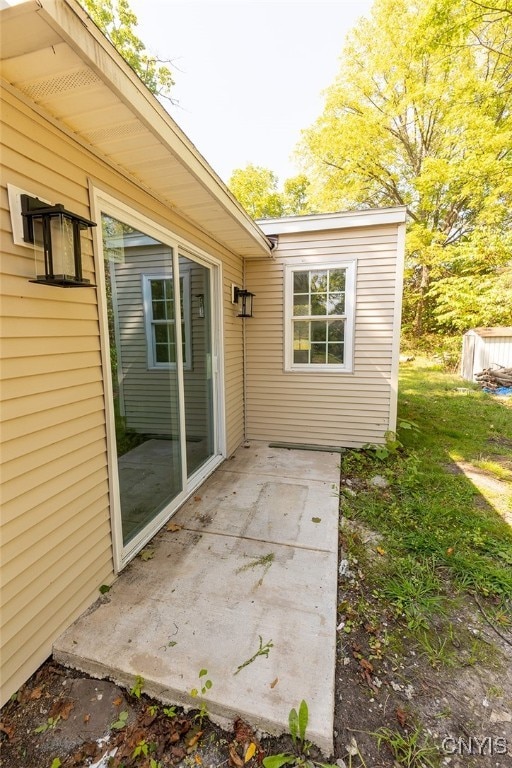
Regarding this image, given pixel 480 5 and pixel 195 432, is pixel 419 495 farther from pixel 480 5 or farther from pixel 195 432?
pixel 480 5

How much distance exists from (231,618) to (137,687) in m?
0.51

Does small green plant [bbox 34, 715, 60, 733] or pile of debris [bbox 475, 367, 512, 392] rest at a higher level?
pile of debris [bbox 475, 367, 512, 392]

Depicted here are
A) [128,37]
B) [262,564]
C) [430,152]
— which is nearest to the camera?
[262,564]

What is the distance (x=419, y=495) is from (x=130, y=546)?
2.45 m

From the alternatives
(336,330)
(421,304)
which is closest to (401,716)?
(336,330)

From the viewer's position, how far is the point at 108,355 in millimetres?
1983

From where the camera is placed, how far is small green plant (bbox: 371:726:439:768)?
1.23m

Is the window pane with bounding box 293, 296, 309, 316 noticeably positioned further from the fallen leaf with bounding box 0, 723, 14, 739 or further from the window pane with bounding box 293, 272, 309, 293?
the fallen leaf with bounding box 0, 723, 14, 739

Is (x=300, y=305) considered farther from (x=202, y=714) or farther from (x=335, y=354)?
(x=202, y=714)

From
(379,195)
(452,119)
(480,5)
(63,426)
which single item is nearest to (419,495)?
(63,426)

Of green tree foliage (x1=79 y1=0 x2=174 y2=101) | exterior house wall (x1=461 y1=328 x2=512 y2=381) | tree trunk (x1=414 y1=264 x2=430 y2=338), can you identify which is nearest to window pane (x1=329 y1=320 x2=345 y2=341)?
exterior house wall (x1=461 y1=328 x2=512 y2=381)

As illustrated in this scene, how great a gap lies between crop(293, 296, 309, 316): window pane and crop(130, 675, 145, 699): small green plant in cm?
370

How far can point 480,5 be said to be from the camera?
4.08 m

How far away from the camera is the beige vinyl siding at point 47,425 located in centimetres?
138
